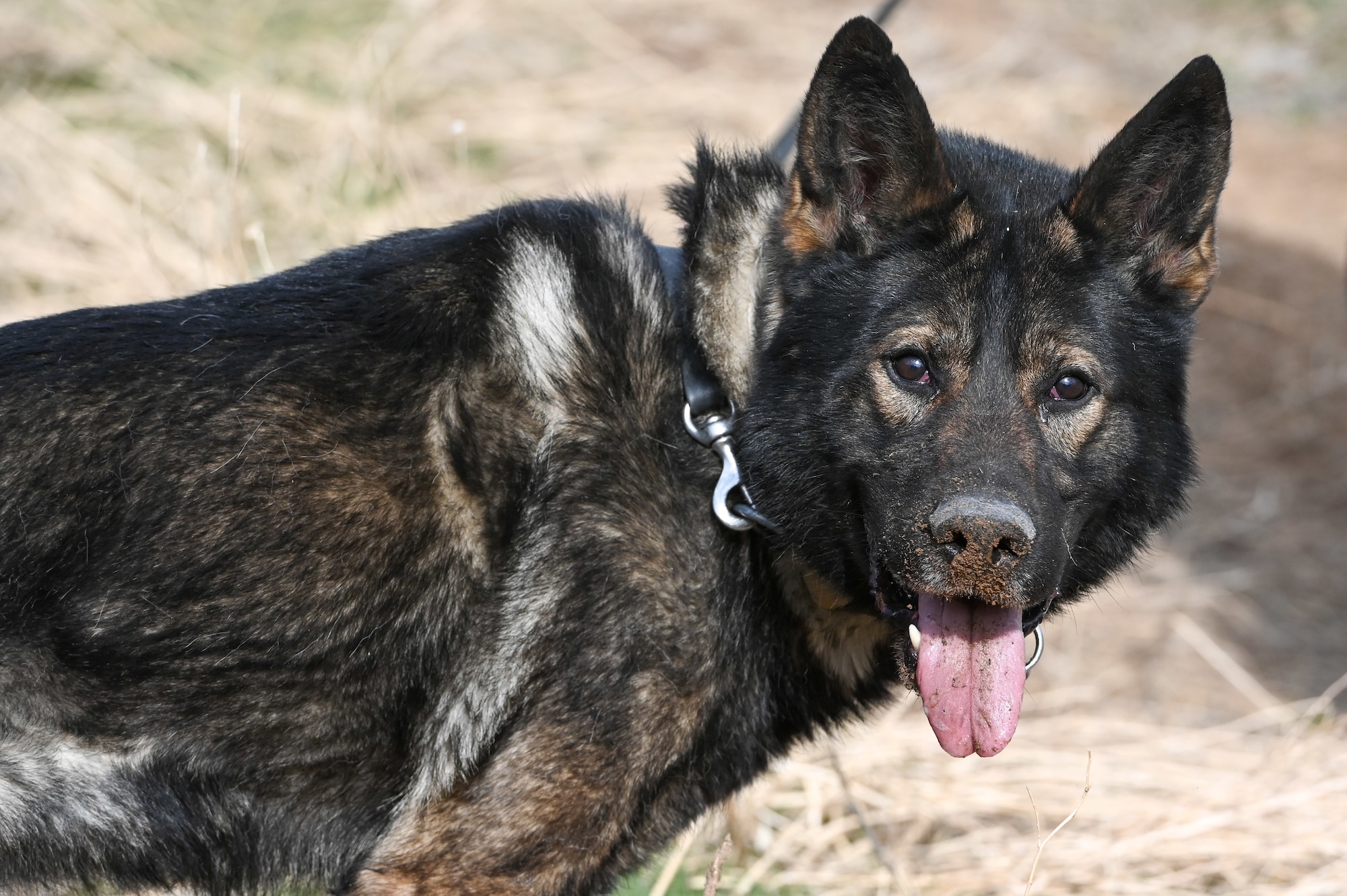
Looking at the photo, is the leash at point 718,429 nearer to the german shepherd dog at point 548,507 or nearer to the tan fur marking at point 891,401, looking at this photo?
the german shepherd dog at point 548,507

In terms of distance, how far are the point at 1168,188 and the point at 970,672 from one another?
1055mm

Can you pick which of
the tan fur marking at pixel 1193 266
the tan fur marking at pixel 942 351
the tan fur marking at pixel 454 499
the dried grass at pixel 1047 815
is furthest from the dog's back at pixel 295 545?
the dried grass at pixel 1047 815

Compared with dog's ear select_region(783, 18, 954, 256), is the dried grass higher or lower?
lower

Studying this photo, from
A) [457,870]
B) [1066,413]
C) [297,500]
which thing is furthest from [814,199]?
[457,870]

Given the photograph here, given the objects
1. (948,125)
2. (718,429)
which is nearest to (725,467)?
(718,429)

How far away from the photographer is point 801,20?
467 inches

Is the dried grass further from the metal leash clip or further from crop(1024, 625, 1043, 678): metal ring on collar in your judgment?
the metal leash clip

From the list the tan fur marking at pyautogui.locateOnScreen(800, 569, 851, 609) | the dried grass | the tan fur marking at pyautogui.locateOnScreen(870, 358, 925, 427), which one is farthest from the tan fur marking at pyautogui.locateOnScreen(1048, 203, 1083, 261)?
the dried grass

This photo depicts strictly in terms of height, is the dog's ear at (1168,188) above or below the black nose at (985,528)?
above

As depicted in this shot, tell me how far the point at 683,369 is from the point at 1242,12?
11.4 metres

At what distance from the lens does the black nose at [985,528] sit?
2143 millimetres

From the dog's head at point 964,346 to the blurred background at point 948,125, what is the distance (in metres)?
0.64

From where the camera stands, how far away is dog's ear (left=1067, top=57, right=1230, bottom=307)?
92.4 inches

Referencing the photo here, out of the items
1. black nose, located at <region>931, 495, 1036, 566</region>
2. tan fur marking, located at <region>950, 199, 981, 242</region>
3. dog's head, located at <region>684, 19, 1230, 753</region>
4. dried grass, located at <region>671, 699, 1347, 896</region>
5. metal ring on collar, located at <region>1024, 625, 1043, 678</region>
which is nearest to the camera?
black nose, located at <region>931, 495, 1036, 566</region>
